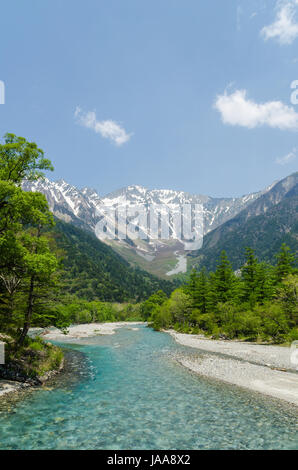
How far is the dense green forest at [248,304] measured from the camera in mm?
45344

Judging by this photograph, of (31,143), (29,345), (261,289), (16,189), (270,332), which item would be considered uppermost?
(31,143)

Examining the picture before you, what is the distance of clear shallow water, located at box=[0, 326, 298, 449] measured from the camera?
12.2m

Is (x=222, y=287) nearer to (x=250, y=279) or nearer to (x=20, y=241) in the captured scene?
(x=250, y=279)

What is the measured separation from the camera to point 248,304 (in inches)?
2172

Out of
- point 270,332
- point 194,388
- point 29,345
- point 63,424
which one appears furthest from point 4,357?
point 270,332

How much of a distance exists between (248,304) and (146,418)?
151 ft

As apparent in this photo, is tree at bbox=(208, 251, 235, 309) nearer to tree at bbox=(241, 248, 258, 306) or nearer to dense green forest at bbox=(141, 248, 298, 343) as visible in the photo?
dense green forest at bbox=(141, 248, 298, 343)

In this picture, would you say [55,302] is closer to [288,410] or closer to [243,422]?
[243,422]

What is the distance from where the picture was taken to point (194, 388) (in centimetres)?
2131

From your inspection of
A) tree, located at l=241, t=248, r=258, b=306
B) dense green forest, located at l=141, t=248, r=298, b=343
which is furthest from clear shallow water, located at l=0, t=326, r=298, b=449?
tree, located at l=241, t=248, r=258, b=306

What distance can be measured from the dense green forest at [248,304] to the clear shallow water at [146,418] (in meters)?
Result: 29.1

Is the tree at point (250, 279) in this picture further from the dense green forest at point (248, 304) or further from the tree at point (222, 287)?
the tree at point (222, 287)

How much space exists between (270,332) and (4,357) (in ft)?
143

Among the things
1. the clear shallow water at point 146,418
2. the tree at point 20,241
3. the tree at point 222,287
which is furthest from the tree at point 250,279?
the tree at point 20,241
